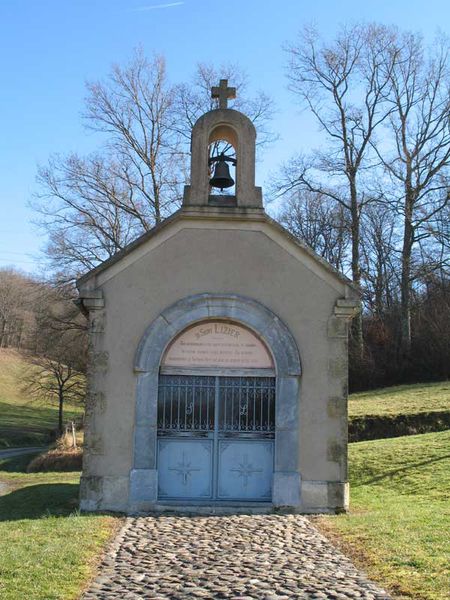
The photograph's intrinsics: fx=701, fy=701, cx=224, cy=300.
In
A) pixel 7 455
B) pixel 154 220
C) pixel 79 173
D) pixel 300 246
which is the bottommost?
pixel 7 455

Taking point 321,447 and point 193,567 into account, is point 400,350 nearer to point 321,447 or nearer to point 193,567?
point 321,447

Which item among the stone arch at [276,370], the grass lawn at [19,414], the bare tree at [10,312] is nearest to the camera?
the stone arch at [276,370]

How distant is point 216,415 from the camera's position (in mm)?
11047

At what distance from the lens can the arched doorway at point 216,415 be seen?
10922 millimetres

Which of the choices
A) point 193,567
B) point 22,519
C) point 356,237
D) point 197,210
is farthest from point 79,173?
point 193,567

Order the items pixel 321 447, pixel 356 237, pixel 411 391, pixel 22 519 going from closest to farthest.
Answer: pixel 22 519 < pixel 321 447 < pixel 411 391 < pixel 356 237

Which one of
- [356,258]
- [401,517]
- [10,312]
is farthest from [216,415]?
[10,312]

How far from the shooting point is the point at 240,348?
1123 centimetres

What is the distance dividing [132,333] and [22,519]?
10.4ft

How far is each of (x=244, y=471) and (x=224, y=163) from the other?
5.11 metres

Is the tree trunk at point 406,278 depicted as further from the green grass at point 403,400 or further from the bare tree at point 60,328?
the bare tree at point 60,328

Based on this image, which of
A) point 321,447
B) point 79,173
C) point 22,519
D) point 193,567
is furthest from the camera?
point 79,173

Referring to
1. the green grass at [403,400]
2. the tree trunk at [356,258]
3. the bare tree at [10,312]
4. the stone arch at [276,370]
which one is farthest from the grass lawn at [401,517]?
the bare tree at [10,312]

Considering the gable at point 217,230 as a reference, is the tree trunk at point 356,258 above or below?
above
